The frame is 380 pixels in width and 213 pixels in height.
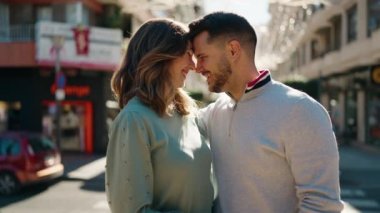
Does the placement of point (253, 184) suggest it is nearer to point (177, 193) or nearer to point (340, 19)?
point (177, 193)

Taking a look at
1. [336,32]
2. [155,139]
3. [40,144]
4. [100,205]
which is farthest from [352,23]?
[155,139]

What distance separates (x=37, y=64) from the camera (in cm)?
1980

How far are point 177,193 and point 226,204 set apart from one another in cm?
29

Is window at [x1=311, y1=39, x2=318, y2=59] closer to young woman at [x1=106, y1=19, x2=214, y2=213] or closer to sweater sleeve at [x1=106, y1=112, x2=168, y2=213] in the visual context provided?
young woman at [x1=106, y1=19, x2=214, y2=213]


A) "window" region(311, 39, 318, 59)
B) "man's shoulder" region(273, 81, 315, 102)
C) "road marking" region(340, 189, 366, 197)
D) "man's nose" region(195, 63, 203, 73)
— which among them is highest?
"man's nose" region(195, 63, 203, 73)

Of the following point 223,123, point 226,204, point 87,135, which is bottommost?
point 87,135

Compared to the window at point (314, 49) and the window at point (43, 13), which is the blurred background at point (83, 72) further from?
the window at point (314, 49)

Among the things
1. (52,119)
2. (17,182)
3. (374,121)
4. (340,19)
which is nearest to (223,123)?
(17,182)

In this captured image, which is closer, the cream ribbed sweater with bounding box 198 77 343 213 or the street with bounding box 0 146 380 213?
the cream ribbed sweater with bounding box 198 77 343 213

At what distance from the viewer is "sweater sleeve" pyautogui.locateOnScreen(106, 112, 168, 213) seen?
2.13m

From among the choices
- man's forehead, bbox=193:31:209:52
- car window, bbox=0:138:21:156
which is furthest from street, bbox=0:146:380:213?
man's forehead, bbox=193:31:209:52

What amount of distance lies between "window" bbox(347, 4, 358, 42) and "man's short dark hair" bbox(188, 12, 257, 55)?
23078 mm

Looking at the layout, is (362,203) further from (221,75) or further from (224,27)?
(224,27)

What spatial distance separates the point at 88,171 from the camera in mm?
15914
